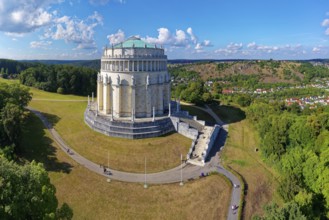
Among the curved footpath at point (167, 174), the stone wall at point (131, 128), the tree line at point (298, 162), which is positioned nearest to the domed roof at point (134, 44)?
the stone wall at point (131, 128)

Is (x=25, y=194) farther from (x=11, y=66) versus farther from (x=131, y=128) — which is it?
(x=11, y=66)

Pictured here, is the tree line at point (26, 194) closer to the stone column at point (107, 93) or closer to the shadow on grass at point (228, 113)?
the stone column at point (107, 93)

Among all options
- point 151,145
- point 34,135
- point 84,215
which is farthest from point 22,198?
point 34,135

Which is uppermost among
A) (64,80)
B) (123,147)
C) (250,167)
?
(64,80)

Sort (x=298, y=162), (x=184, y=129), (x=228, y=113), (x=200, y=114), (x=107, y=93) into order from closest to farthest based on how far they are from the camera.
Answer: (x=298, y=162), (x=184, y=129), (x=107, y=93), (x=200, y=114), (x=228, y=113)

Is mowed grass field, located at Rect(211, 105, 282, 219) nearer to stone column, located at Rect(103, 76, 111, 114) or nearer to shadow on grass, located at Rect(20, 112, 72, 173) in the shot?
stone column, located at Rect(103, 76, 111, 114)

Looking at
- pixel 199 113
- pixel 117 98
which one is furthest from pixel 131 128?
pixel 199 113

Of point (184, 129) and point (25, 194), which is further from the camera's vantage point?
point (184, 129)
